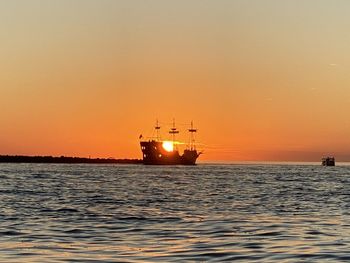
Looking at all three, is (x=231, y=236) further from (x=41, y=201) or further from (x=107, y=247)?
(x=41, y=201)

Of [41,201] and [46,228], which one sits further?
[41,201]

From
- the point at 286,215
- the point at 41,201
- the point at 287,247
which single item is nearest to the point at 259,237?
the point at 287,247

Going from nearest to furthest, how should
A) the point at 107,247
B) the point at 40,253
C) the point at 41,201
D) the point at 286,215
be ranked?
the point at 40,253
the point at 107,247
the point at 286,215
the point at 41,201

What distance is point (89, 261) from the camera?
1773 cm

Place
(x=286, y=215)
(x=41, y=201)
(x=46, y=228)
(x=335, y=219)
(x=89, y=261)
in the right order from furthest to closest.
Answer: (x=41, y=201) → (x=286, y=215) → (x=335, y=219) → (x=46, y=228) → (x=89, y=261)

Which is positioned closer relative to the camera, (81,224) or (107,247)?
(107,247)

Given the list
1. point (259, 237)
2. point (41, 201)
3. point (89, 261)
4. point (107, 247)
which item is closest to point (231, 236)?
point (259, 237)

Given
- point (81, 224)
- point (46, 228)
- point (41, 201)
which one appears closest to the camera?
point (46, 228)

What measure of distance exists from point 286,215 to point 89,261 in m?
17.2

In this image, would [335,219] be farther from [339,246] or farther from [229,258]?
[229,258]

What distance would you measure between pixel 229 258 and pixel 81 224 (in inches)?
430

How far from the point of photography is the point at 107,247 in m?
20.6

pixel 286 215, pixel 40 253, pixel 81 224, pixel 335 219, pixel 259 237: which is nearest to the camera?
pixel 40 253

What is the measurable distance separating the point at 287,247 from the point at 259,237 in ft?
8.54
